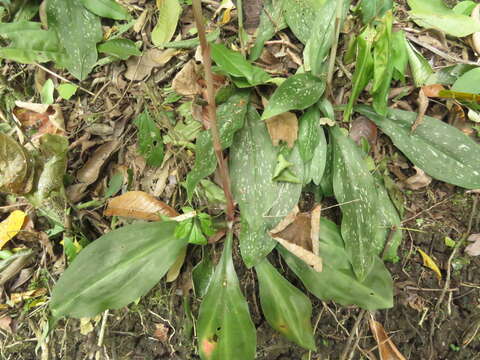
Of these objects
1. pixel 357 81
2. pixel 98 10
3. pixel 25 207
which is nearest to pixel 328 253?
pixel 357 81

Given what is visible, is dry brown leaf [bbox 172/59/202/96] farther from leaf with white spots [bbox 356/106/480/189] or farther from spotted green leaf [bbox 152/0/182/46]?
leaf with white spots [bbox 356/106/480/189]

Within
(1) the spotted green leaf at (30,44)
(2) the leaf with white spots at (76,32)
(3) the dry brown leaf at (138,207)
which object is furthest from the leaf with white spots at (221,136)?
(1) the spotted green leaf at (30,44)

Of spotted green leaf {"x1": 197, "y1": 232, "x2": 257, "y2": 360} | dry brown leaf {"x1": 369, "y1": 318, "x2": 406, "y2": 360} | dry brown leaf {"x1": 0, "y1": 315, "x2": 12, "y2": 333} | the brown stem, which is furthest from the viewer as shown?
dry brown leaf {"x1": 0, "y1": 315, "x2": 12, "y2": 333}

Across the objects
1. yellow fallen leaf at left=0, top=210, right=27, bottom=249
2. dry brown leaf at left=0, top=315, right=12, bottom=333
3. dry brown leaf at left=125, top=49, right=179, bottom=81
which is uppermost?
dry brown leaf at left=125, top=49, right=179, bottom=81

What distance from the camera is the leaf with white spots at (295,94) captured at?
3.78 feet

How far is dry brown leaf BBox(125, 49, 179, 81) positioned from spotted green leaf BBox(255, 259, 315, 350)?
81 cm

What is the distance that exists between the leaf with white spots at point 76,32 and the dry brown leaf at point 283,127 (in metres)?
0.72

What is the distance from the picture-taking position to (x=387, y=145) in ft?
4.45

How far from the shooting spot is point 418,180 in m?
1.30

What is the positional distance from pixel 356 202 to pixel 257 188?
313mm

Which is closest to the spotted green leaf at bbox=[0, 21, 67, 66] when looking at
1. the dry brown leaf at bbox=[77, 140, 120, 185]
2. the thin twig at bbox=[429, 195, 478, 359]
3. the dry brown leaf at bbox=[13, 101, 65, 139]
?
the dry brown leaf at bbox=[13, 101, 65, 139]

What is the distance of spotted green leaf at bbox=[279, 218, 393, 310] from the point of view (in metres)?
1.11

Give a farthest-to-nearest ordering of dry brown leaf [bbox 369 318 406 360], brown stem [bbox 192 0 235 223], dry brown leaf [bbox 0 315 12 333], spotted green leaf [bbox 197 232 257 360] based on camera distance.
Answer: dry brown leaf [bbox 0 315 12 333]
dry brown leaf [bbox 369 318 406 360]
spotted green leaf [bbox 197 232 257 360]
brown stem [bbox 192 0 235 223]

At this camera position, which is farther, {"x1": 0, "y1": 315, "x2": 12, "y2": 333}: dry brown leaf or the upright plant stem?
{"x1": 0, "y1": 315, "x2": 12, "y2": 333}: dry brown leaf
